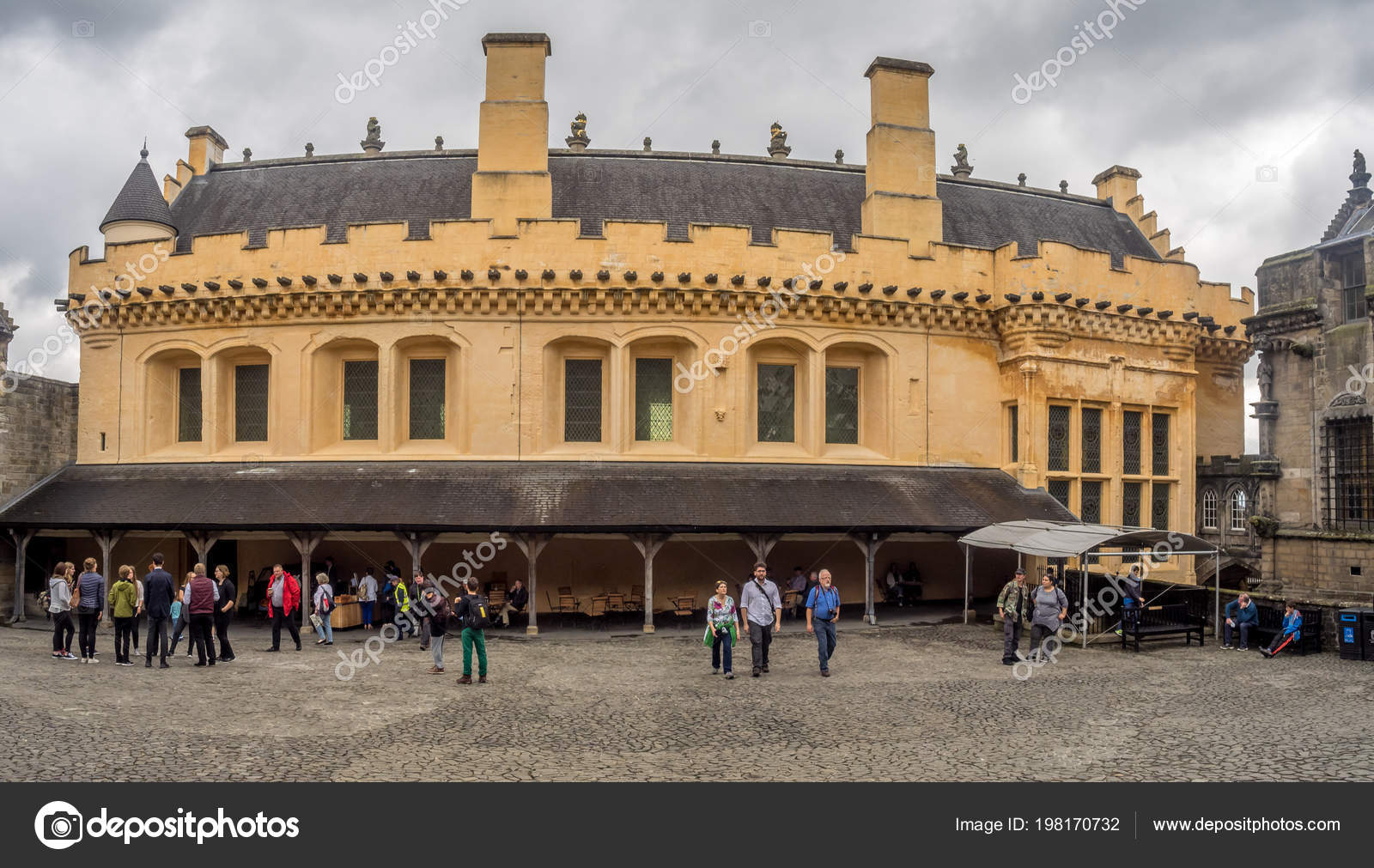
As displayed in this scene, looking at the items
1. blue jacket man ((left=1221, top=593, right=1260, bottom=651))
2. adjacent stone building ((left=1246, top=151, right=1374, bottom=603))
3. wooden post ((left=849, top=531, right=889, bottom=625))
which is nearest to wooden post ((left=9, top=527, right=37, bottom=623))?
wooden post ((left=849, top=531, right=889, bottom=625))

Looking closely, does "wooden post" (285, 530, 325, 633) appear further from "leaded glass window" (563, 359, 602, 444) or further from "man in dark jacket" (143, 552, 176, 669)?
"leaded glass window" (563, 359, 602, 444)

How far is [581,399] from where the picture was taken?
2188 cm

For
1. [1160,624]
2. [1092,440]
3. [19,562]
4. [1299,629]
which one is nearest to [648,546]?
[1160,624]

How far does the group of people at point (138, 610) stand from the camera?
13977 mm

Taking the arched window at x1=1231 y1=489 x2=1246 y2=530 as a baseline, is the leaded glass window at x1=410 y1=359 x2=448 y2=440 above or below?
above

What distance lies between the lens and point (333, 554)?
21.8m

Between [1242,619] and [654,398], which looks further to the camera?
[654,398]

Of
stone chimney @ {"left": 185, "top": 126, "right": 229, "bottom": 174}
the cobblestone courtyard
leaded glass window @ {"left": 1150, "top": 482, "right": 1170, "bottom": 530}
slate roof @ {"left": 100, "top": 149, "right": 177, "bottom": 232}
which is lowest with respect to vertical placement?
the cobblestone courtyard

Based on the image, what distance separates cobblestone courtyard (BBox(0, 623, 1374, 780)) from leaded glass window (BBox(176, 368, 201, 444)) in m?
7.82

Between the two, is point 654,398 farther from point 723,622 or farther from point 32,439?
point 32,439

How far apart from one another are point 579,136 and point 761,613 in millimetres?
18705

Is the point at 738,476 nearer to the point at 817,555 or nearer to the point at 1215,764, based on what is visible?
the point at 817,555

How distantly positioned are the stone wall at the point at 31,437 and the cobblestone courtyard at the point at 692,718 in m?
6.85

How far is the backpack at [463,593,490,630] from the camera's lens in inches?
508
